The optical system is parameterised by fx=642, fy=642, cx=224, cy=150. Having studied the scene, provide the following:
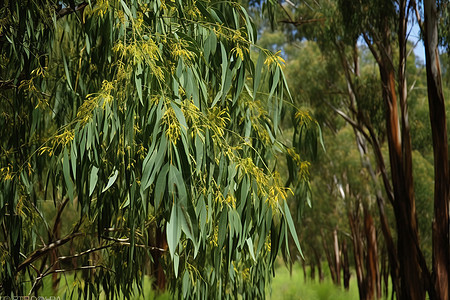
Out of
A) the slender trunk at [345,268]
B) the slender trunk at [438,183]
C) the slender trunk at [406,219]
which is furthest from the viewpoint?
the slender trunk at [345,268]

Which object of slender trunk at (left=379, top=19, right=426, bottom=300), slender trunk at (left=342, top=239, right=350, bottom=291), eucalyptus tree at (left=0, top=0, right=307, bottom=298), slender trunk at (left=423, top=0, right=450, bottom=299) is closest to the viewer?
eucalyptus tree at (left=0, top=0, right=307, bottom=298)

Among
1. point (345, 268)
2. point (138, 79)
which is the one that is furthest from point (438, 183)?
point (345, 268)

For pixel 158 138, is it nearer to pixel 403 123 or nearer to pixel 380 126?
pixel 403 123

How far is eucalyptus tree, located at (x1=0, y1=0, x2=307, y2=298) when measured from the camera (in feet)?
7.65

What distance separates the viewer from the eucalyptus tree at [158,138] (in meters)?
2.33

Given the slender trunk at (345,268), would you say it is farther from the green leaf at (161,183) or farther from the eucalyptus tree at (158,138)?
the green leaf at (161,183)

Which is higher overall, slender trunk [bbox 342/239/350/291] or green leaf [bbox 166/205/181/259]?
green leaf [bbox 166/205/181/259]

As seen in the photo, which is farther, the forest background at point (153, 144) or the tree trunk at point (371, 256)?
the tree trunk at point (371, 256)

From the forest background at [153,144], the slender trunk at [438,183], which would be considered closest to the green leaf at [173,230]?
the forest background at [153,144]

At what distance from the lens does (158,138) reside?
2262 mm

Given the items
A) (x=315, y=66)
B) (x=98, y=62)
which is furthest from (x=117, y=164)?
(x=315, y=66)

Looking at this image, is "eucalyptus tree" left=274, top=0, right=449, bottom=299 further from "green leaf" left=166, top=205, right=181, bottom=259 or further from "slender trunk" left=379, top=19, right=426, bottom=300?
"green leaf" left=166, top=205, right=181, bottom=259

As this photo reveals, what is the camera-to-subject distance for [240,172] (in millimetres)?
2580

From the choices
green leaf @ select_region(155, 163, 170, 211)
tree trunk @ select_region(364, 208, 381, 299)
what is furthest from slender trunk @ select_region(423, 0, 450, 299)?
tree trunk @ select_region(364, 208, 381, 299)
